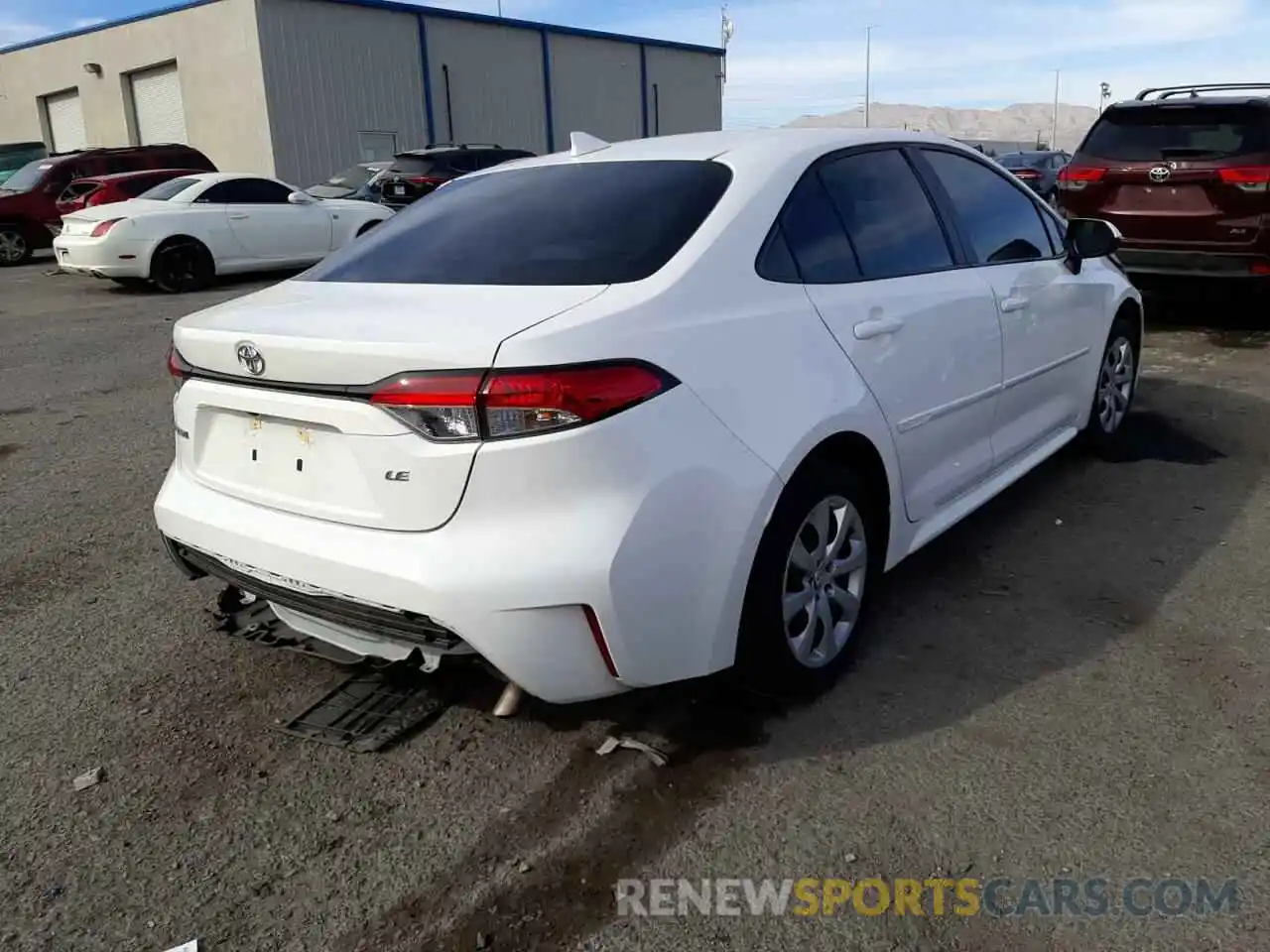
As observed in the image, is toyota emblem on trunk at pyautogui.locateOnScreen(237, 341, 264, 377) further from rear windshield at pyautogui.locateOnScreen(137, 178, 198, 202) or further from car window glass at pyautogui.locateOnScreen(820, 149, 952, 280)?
rear windshield at pyautogui.locateOnScreen(137, 178, 198, 202)

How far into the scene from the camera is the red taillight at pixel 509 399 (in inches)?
93.8

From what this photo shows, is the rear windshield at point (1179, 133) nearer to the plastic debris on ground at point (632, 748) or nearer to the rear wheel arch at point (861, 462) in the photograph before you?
the rear wheel arch at point (861, 462)

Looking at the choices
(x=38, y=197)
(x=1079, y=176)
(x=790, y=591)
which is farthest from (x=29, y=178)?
(x=790, y=591)

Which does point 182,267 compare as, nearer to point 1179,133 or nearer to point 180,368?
point 1179,133

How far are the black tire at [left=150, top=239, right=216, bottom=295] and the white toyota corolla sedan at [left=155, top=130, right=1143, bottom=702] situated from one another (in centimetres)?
1020

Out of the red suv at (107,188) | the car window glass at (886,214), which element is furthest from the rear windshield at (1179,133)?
the red suv at (107,188)

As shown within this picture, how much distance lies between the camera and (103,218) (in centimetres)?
1244

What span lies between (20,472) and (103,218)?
26.1ft

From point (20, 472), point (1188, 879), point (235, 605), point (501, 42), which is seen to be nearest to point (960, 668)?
point (1188, 879)

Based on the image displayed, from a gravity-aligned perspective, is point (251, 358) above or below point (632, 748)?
above

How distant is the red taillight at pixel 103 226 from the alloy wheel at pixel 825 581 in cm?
1167

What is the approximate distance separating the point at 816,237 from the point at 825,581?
1028mm

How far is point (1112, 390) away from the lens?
5.41 m

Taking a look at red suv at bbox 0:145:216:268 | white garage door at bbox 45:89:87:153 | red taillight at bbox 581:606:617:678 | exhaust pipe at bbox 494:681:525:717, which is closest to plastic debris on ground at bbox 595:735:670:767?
exhaust pipe at bbox 494:681:525:717
